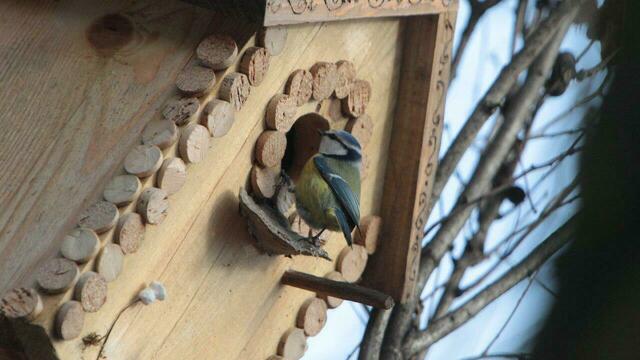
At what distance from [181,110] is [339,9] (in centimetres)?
37

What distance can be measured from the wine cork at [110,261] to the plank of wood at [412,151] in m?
0.91

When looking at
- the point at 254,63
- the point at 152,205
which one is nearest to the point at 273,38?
the point at 254,63

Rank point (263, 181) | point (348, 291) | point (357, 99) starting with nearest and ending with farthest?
1. point (263, 181)
2. point (348, 291)
3. point (357, 99)

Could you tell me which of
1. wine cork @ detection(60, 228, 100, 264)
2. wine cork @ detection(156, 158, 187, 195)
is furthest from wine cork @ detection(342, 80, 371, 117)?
wine cork @ detection(60, 228, 100, 264)

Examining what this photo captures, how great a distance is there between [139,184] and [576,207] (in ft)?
3.89

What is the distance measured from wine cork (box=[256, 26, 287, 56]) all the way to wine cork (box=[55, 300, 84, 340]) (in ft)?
1.94

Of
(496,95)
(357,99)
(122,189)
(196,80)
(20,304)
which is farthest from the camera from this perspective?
(496,95)

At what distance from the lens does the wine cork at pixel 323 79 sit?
2002 millimetres

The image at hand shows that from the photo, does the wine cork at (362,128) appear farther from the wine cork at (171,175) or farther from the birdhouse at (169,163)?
the wine cork at (171,175)

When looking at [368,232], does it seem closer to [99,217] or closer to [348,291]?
[348,291]

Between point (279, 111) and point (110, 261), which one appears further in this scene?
point (279, 111)


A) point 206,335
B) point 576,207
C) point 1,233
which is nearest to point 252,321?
point 206,335

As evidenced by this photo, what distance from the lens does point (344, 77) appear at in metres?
2.10

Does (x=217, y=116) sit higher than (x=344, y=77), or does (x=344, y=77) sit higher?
(x=344, y=77)
